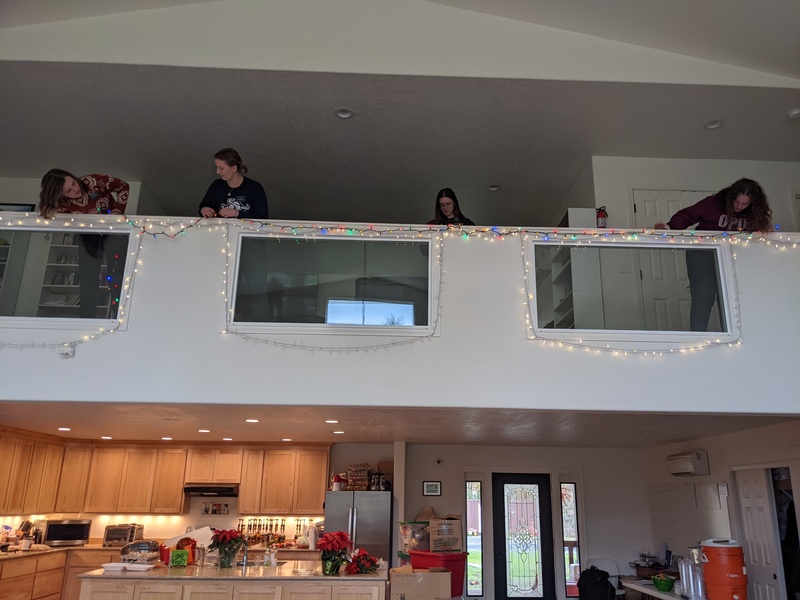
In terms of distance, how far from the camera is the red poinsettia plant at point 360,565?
243 inches

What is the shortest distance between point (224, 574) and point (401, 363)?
3044 mm

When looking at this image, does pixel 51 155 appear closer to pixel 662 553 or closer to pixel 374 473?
pixel 374 473

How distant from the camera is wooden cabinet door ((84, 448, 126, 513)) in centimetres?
895

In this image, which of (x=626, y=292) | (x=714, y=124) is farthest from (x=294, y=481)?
(x=714, y=124)

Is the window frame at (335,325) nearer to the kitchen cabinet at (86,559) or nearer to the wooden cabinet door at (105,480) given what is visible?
the kitchen cabinet at (86,559)

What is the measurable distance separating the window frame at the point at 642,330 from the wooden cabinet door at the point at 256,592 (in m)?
3.45

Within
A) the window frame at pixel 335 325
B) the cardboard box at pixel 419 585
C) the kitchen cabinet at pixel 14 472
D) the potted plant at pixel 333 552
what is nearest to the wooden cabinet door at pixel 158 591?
the potted plant at pixel 333 552

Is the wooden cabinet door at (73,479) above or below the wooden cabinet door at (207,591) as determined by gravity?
above

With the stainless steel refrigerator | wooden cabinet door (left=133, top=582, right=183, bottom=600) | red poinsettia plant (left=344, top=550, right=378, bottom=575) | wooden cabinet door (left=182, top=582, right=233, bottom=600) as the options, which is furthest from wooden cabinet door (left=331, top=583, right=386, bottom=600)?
the stainless steel refrigerator

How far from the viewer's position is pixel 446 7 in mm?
5934

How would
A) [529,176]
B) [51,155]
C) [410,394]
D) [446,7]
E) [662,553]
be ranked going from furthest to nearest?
[662,553] < [529,176] < [51,155] < [446,7] < [410,394]

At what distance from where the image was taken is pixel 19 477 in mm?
7707

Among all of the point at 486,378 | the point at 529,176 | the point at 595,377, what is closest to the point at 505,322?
Result: the point at 486,378

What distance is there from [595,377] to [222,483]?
20.2 feet
